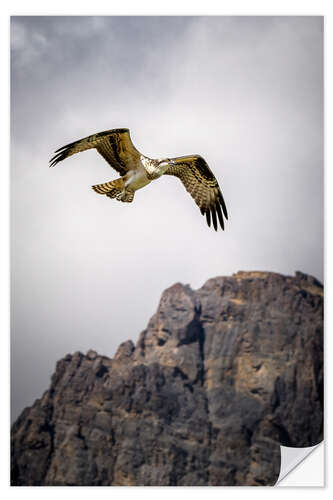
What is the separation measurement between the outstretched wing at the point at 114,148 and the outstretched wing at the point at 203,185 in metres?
0.54

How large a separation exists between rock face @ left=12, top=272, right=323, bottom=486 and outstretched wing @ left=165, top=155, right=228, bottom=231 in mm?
10333

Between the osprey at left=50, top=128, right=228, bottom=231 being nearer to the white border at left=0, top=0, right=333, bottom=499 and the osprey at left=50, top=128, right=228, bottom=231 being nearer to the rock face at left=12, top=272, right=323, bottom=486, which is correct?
the white border at left=0, top=0, right=333, bottom=499

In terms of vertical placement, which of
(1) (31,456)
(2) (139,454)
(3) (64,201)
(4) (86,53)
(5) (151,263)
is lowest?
(2) (139,454)

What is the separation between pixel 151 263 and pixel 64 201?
1.53 metres

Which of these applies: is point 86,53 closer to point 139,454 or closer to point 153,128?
point 153,128

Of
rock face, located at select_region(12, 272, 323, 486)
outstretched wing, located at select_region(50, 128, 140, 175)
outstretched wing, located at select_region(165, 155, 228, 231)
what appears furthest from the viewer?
rock face, located at select_region(12, 272, 323, 486)

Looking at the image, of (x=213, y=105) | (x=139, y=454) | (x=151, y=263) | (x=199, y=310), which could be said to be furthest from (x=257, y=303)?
(x=213, y=105)

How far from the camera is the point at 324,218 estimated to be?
6363mm

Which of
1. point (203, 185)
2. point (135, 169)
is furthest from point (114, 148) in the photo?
point (203, 185)

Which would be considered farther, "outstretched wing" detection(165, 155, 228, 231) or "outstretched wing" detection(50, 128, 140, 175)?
"outstretched wing" detection(165, 155, 228, 231)

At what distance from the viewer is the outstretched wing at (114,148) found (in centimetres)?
412

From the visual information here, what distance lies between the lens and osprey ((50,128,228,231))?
4.22m

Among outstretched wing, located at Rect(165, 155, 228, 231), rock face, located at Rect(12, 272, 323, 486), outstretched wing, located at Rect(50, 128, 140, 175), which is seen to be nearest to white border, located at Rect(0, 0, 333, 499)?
outstretched wing, located at Rect(165, 155, 228, 231)
